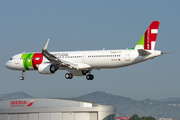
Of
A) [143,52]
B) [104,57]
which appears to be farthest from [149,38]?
[104,57]

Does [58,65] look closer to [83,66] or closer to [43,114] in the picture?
[83,66]

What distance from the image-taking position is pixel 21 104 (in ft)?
→ 181

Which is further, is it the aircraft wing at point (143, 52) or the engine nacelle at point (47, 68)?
the engine nacelle at point (47, 68)

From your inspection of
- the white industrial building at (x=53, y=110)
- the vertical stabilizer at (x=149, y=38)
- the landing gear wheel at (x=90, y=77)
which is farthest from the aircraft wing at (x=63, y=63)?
the vertical stabilizer at (x=149, y=38)

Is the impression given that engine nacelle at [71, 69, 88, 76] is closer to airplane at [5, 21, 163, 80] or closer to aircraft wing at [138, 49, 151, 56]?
airplane at [5, 21, 163, 80]

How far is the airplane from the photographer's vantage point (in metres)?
51.0

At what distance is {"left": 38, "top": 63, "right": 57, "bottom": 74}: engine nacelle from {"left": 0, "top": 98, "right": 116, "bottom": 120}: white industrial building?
Result: 4.37m

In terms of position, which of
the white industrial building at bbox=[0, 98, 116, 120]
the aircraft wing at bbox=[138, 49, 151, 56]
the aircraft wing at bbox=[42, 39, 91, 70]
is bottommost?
the white industrial building at bbox=[0, 98, 116, 120]

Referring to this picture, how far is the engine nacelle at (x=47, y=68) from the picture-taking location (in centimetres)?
5564

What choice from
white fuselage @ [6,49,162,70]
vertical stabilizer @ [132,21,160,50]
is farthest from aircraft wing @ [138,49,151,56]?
vertical stabilizer @ [132,21,160,50]

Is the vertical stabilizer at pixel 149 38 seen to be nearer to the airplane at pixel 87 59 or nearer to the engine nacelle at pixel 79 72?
the airplane at pixel 87 59

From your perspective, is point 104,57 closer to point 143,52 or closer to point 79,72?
point 143,52

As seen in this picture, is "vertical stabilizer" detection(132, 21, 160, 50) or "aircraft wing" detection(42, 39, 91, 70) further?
"aircraft wing" detection(42, 39, 91, 70)

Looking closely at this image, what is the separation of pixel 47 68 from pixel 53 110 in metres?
7.07
